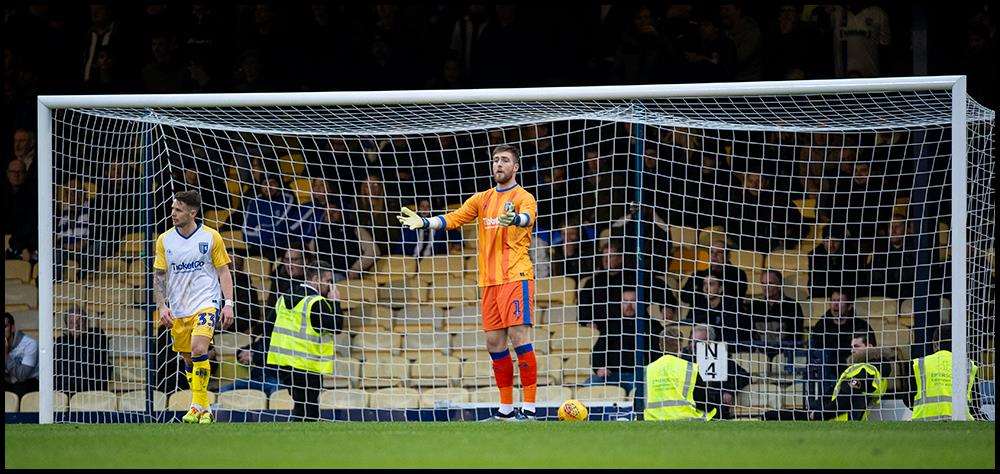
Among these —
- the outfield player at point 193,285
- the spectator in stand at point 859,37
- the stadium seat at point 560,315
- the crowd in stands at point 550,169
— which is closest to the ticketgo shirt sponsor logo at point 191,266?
the outfield player at point 193,285

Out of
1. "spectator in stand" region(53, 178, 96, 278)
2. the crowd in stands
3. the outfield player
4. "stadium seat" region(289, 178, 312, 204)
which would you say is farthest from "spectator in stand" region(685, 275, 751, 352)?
"spectator in stand" region(53, 178, 96, 278)

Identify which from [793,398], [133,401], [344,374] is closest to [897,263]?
[793,398]

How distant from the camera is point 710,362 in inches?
440

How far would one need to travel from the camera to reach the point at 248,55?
12.5 metres

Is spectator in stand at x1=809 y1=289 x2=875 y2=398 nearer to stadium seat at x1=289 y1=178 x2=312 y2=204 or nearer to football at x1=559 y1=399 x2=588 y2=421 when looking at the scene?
football at x1=559 y1=399 x2=588 y2=421

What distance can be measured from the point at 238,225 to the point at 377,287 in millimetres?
1322

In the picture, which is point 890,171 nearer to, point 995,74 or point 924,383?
point 995,74

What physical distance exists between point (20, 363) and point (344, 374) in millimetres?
2889

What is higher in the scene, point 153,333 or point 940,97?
point 940,97

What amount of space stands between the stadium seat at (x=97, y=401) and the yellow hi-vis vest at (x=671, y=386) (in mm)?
4505

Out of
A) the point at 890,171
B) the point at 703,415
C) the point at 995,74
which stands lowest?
the point at 703,415

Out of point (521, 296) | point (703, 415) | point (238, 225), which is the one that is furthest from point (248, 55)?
point (703, 415)

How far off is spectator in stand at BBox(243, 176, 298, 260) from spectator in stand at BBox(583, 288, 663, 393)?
9.22ft

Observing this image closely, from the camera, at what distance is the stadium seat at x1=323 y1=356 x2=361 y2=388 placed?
11.8 metres
